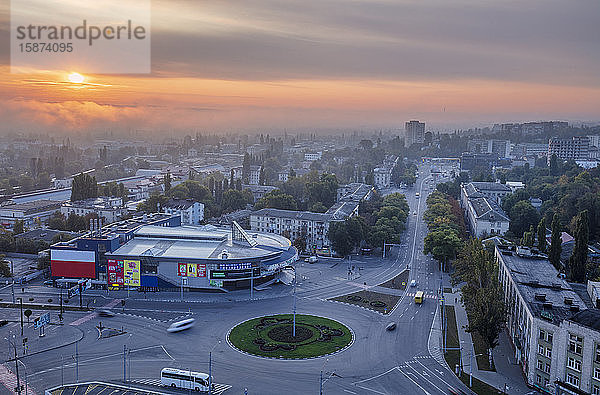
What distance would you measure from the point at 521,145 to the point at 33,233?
15585cm

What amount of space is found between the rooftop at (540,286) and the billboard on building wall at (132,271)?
30.6 metres

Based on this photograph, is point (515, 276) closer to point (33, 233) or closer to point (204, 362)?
point (204, 362)

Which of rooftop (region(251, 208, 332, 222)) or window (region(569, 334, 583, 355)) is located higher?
rooftop (region(251, 208, 332, 222))

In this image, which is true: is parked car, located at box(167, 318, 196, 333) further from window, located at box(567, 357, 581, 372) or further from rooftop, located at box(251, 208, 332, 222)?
rooftop, located at box(251, 208, 332, 222)

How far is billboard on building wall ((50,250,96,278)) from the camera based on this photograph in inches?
1795

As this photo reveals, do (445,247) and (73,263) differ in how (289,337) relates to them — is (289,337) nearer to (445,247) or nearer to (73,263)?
(73,263)

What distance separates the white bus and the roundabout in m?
5.48

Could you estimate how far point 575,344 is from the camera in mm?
25734

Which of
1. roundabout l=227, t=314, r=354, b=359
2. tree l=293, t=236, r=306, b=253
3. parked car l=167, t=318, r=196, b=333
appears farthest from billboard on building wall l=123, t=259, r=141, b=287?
tree l=293, t=236, r=306, b=253

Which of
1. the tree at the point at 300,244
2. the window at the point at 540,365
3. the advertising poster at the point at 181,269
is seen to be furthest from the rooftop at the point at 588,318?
the tree at the point at 300,244

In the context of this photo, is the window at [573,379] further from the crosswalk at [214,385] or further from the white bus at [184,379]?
the white bus at [184,379]

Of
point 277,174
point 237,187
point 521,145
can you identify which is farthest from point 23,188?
point 521,145

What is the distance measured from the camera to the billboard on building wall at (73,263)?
4559 centimetres

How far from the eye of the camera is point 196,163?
167750mm
